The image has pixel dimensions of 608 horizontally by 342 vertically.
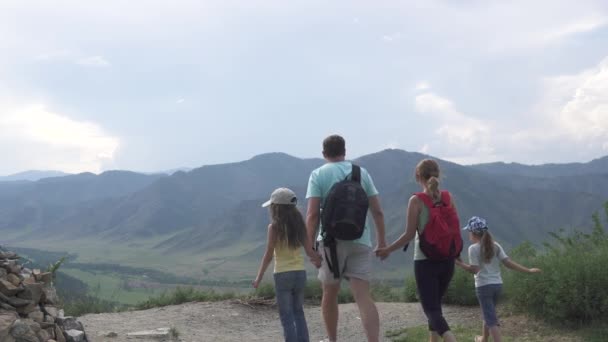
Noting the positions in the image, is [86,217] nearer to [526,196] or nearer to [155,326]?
[526,196]

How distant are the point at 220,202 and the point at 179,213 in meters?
18.1

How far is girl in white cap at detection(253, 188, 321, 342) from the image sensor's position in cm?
582

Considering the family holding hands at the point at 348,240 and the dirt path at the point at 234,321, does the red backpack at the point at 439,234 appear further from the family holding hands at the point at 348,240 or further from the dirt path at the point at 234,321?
the dirt path at the point at 234,321

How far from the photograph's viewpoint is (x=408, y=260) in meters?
68.9

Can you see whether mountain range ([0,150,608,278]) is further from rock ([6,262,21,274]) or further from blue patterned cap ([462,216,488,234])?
rock ([6,262,21,274])

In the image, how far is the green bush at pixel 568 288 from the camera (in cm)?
803

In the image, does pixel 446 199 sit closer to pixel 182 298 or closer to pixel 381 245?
pixel 381 245

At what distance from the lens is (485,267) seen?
6531 millimetres

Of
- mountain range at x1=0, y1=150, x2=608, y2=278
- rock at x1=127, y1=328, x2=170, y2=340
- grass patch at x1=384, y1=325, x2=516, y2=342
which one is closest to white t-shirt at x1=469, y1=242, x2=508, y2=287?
grass patch at x1=384, y1=325, x2=516, y2=342

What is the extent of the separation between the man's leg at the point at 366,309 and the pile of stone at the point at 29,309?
323 cm

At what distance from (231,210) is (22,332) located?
115546mm

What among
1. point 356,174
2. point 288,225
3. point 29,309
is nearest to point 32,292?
point 29,309

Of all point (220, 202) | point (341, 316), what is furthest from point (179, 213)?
point (341, 316)

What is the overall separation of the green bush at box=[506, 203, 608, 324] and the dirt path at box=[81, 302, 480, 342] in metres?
1.02
